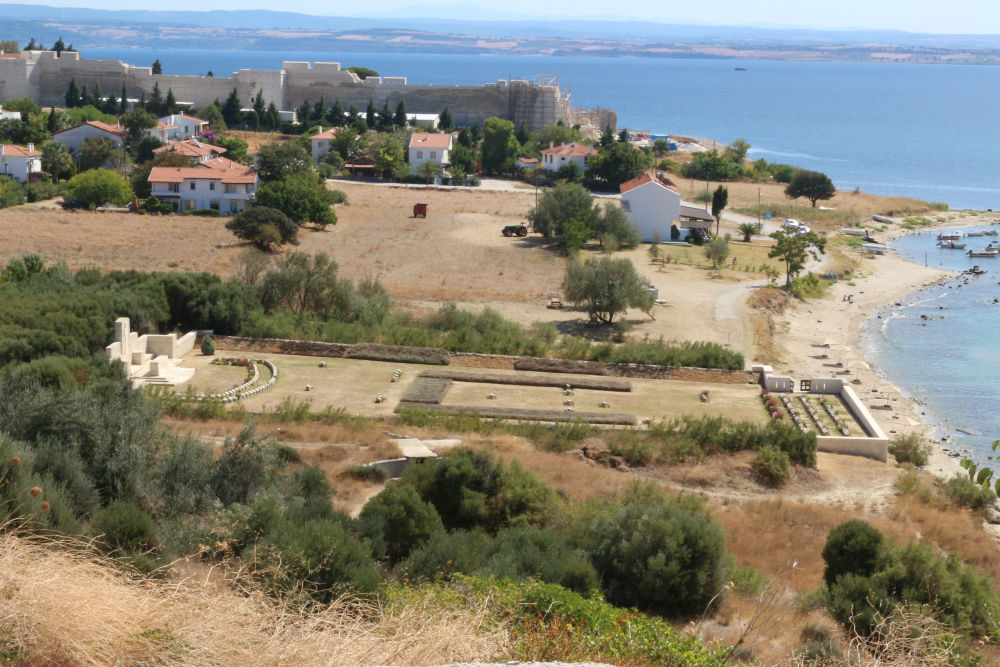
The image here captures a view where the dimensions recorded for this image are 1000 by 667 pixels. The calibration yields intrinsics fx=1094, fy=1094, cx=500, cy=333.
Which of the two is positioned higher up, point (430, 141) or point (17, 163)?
point (430, 141)

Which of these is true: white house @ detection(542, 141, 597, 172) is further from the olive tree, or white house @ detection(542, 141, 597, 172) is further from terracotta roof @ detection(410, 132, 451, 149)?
the olive tree

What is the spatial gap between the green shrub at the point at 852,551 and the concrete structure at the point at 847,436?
6872 millimetres

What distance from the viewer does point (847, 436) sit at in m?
20.3

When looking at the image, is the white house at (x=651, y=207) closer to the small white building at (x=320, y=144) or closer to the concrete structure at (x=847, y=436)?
the concrete structure at (x=847, y=436)

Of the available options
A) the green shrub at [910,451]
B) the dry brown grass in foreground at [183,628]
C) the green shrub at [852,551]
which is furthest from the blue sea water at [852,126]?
the dry brown grass in foreground at [183,628]

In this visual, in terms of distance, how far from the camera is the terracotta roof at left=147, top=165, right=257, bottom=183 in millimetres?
45875

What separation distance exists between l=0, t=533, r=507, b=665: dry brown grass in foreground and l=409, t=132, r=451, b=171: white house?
168 ft

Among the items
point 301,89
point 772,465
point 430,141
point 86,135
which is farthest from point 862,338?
point 301,89

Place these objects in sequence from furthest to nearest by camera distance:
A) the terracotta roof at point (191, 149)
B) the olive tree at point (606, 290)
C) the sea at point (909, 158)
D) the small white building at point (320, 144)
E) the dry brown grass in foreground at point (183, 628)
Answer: the small white building at point (320, 144), the terracotta roof at point (191, 149), the olive tree at point (606, 290), the sea at point (909, 158), the dry brown grass in foreground at point (183, 628)

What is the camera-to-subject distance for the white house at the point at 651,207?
4362cm

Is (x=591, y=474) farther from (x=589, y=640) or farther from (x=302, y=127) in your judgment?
(x=302, y=127)

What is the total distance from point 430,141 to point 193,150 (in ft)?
46.2

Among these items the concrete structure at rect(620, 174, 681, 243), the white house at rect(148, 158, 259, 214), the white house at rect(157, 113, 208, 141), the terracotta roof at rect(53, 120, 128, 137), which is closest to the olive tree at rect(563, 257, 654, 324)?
the concrete structure at rect(620, 174, 681, 243)

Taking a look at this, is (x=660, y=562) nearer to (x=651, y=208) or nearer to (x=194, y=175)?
(x=651, y=208)
